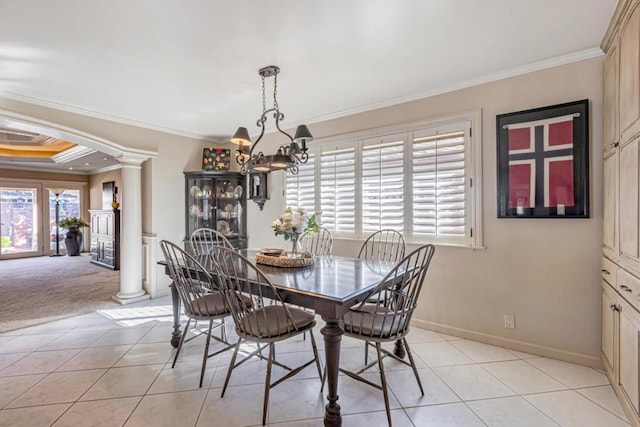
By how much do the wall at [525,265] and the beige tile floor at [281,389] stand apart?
0.74ft

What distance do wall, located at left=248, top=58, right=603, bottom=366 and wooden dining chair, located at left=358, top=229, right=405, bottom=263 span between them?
42cm

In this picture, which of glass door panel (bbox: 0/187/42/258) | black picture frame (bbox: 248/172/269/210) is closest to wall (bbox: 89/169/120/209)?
glass door panel (bbox: 0/187/42/258)

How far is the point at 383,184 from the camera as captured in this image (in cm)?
351

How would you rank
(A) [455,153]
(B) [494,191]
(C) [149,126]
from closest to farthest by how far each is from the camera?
(B) [494,191] → (A) [455,153] → (C) [149,126]

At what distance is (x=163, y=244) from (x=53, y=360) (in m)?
1.39

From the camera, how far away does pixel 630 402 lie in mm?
1760

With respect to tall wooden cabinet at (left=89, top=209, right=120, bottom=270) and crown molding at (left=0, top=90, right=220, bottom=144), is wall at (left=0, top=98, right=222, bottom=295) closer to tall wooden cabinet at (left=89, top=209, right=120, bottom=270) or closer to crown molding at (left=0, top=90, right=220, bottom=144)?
crown molding at (left=0, top=90, right=220, bottom=144)

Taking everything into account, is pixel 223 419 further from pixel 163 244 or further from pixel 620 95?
pixel 620 95

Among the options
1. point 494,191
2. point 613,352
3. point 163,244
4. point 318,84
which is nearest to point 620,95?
point 494,191

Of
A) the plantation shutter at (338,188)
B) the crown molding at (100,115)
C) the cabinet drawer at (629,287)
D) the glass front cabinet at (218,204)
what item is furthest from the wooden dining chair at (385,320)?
the crown molding at (100,115)

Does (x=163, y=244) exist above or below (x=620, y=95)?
below

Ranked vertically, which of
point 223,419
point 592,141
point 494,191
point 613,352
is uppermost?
point 592,141

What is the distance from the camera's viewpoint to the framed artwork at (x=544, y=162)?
241 centimetres

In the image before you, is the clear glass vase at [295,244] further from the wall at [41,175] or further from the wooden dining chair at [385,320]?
the wall at [41,175]
